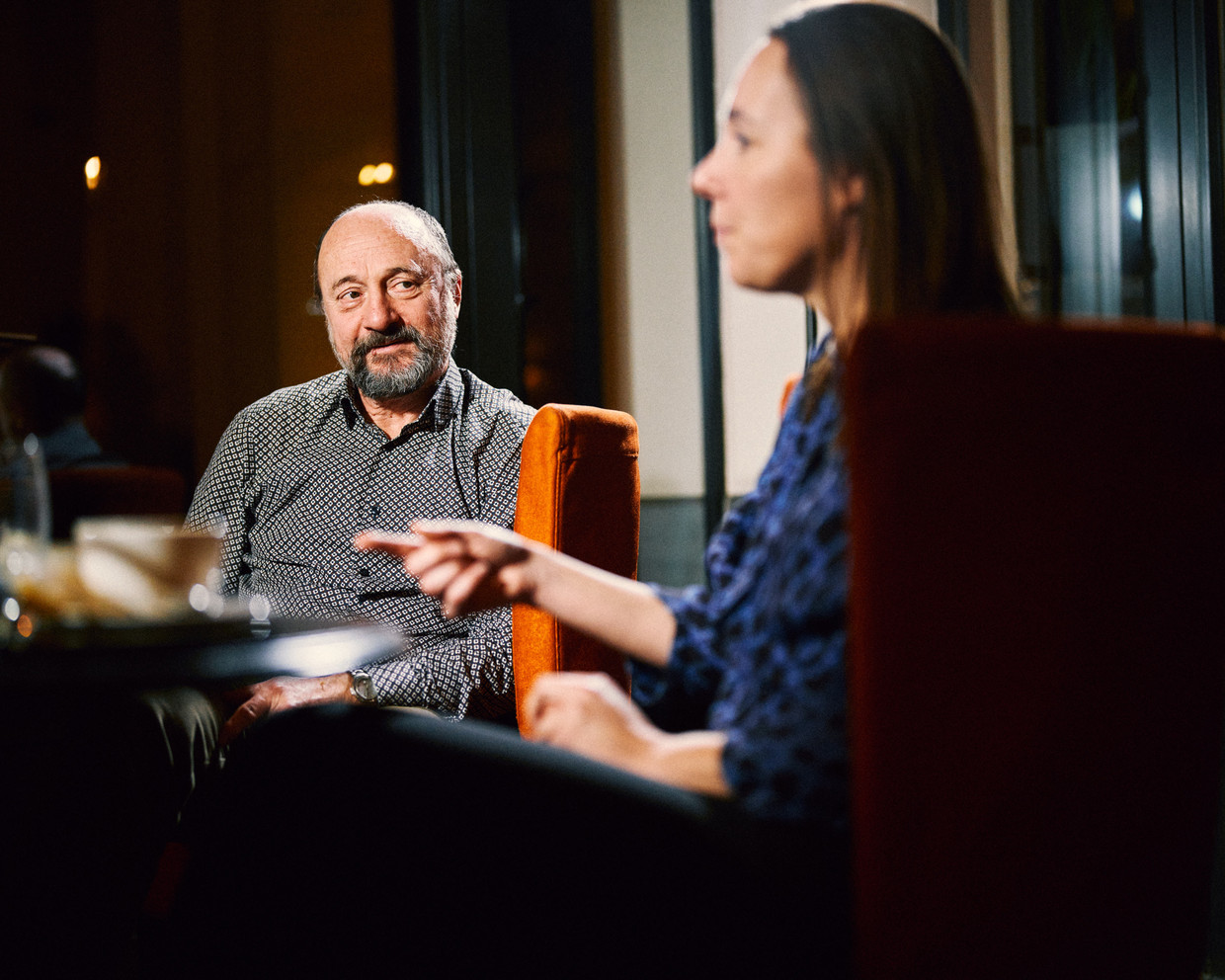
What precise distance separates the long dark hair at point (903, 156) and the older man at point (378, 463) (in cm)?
A: 107

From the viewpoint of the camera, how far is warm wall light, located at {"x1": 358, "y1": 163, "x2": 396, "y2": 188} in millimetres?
2980

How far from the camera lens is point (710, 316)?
3084mm

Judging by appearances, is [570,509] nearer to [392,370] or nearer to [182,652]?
[392,370]

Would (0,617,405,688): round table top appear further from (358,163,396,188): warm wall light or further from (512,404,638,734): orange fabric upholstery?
(358,163,396,188): warm wall light

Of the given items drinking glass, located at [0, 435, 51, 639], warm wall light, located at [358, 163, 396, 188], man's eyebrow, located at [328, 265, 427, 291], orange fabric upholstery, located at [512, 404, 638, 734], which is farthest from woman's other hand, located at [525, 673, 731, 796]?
warm wall light, located at [358, 163, 396, 188]

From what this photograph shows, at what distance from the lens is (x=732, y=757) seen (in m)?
0.72

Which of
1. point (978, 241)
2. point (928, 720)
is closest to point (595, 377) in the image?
point (978, 241)

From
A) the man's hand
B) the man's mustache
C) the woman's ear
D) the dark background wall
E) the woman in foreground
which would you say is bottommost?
the man's hand

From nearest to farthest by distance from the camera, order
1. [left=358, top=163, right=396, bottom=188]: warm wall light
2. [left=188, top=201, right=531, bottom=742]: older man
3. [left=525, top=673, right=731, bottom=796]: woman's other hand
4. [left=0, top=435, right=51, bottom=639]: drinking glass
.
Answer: [left=525, top=673, right=731, bottom=796]: woman's other hand → [left=0, top=435, right=51, bottom=639]: drinking glass → [left=188, top=201, right=531, bottom=742]: older man → [left=358, top=163, right=396, bottom=188]: warm wall light

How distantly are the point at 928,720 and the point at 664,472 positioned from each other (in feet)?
9.10

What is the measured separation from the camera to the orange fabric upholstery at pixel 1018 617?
0.63m

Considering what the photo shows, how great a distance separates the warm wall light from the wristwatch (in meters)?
1.82

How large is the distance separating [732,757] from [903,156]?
1.60 feet

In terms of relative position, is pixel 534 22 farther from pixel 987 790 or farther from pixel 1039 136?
pixel 987 790
